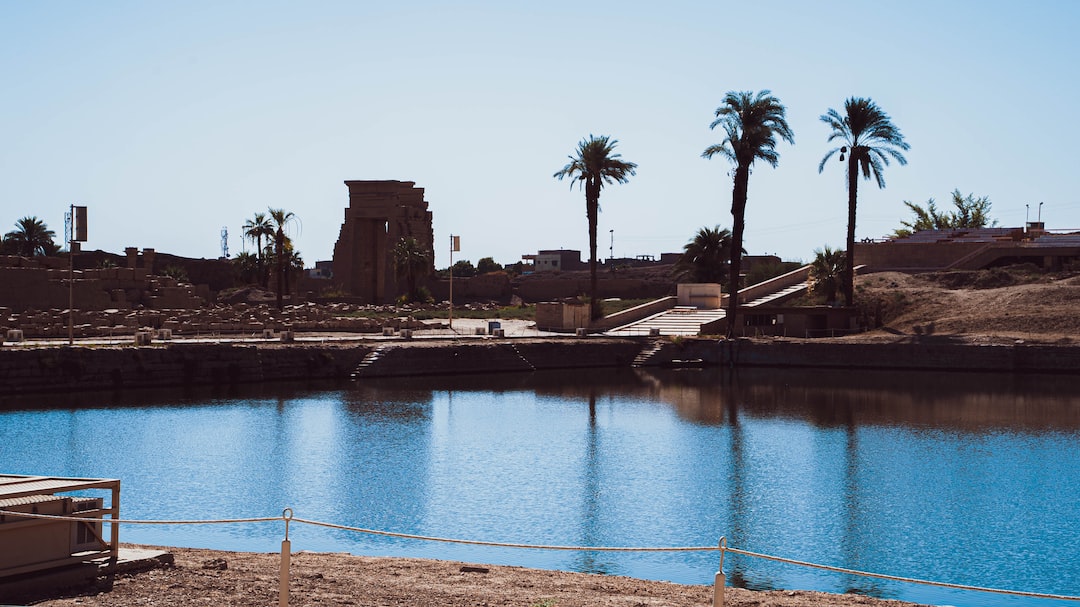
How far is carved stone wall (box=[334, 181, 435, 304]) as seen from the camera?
73625 mm

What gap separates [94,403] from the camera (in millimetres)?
36094

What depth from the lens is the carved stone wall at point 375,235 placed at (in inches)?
2899

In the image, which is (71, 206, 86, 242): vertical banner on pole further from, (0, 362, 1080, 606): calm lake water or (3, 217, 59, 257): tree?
(3, 217, 59, 257): tree

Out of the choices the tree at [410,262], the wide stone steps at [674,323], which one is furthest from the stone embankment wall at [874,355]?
the tree at [410,262]

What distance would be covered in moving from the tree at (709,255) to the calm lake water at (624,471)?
25245mm

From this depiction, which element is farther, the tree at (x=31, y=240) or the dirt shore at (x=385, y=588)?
the tree at (x=31, y=240)

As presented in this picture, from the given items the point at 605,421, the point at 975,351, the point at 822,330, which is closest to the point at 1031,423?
the point at 605,421

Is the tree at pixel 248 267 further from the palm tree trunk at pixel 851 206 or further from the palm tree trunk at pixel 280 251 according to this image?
the palm tree trunk at pixel 851 206

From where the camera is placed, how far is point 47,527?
434 inches

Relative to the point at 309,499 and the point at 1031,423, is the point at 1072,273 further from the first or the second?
the point at 309,499

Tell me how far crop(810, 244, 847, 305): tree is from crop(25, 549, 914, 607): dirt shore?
44.8 metres

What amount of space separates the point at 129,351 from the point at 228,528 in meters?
24.8

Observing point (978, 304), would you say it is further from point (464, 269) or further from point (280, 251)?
point (464, 269)

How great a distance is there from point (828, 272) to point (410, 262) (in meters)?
27.0
